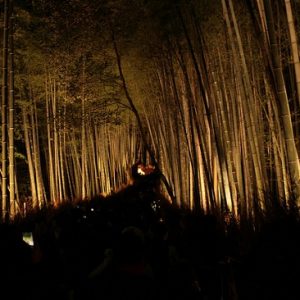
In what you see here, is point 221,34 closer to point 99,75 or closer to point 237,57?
point 237,57

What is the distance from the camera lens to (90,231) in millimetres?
4293

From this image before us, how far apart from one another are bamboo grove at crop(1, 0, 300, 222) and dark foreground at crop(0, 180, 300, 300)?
0.39 m

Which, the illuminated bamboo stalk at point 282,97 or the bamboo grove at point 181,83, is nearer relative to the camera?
the illuminated bamboo stalk at point 282,97

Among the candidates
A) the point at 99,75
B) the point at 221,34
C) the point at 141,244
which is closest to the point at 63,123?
the point at 99,75

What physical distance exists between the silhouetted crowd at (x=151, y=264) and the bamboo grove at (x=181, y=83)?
1.30 ft

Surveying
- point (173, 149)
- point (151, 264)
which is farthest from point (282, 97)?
point (173, 149)

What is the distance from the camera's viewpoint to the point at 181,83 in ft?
22.7

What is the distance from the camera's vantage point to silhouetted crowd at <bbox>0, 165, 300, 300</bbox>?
1.96 m

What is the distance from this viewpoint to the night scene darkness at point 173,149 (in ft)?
8.04

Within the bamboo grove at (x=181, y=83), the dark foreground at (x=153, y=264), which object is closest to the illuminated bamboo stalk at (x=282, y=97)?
the bamboo grove at (x=181, y=83)

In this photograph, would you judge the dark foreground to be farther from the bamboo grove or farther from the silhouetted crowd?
the bamboo grove

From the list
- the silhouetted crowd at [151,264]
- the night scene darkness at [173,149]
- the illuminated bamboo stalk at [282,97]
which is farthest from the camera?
the illuminated bamboo stalk at [282,97]

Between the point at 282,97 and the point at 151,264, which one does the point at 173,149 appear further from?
the point at 282,97

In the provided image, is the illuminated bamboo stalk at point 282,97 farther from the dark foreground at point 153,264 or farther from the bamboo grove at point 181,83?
the dark foreground at point 153,264
